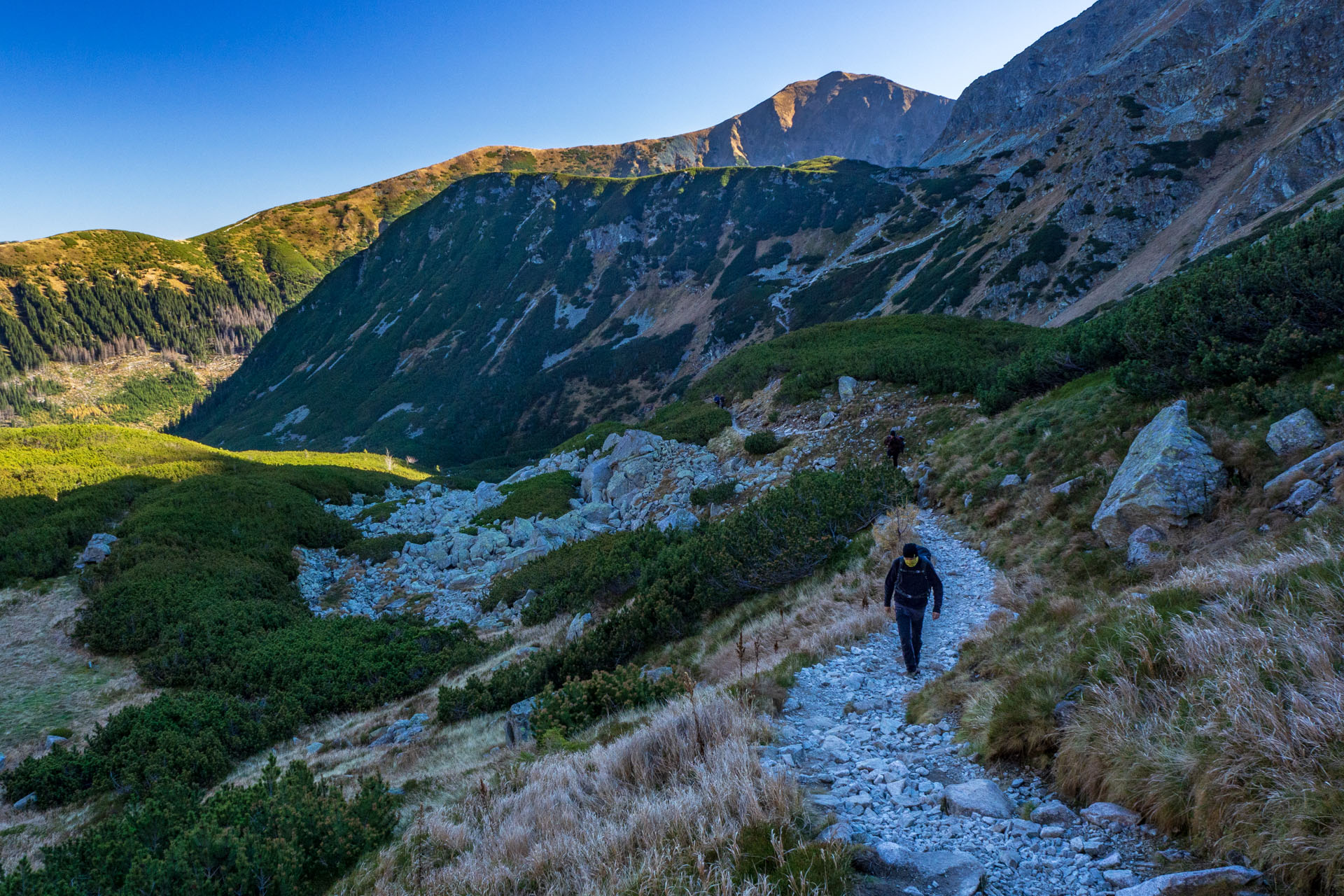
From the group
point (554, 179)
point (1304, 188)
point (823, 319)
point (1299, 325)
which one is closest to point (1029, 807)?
point (1299, 325)

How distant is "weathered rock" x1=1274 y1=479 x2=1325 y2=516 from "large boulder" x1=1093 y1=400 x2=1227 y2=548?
3.12ft

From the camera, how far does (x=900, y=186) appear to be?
106 meters

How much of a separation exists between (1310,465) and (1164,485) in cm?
135

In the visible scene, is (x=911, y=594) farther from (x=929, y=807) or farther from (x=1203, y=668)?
(x=1203, y=668)

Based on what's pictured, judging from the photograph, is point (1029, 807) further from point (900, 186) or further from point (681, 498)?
point (900, 186)

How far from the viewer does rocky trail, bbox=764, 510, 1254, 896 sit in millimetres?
3201

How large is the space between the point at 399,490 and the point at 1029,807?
39970 millimetres

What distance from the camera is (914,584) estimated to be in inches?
295

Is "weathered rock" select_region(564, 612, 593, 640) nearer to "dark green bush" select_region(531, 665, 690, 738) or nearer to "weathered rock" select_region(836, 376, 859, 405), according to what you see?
"dark green bush" select_region(531, 665, 690, 738)

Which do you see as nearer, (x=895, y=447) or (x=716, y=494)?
(x=895, y=447)

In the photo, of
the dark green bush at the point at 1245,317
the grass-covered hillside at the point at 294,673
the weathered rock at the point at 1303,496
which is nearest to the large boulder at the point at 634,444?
the grass-covered hillside at the point at 294,673

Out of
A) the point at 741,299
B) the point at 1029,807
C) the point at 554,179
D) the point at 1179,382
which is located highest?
the point at 554,179

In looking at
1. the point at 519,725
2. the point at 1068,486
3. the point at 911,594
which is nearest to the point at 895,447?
the point at 1068,486

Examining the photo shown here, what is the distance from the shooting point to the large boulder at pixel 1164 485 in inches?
298
